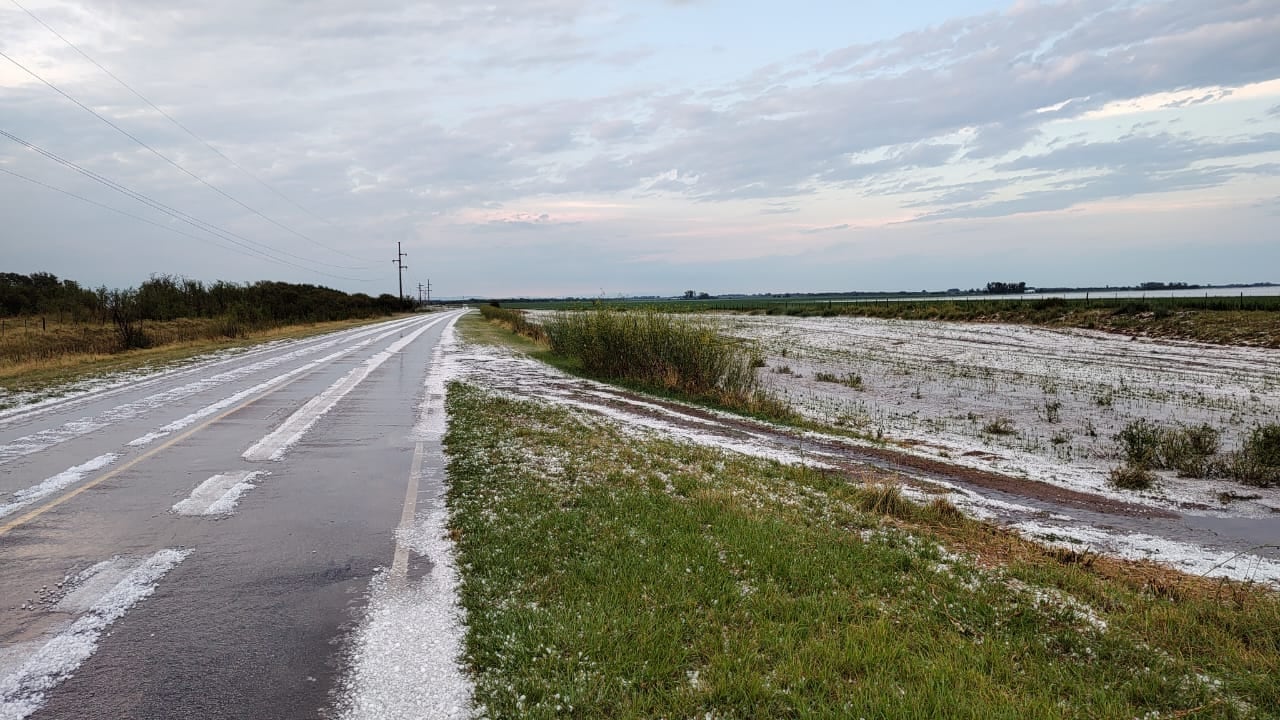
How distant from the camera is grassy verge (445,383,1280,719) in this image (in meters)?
3.73

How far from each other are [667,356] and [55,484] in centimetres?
1482

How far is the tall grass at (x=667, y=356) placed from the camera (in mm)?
18688

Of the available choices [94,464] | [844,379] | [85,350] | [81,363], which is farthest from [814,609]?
[85,350]

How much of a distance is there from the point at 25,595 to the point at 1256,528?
12.9 m

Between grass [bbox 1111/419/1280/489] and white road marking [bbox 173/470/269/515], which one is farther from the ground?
white road marking [bbox 173/470/269/515]

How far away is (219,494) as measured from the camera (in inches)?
301

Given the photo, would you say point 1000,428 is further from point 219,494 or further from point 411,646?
point 219,494

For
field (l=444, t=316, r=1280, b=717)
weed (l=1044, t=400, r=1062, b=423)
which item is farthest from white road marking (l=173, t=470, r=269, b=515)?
weed (l=1044, t=400, r=1062, b=423)

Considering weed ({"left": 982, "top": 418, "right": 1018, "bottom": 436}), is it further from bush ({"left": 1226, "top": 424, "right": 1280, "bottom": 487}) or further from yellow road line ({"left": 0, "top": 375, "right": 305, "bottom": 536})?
yellow road line ({"left": 0, "top": 375, "right": 305, "bottom": 536})

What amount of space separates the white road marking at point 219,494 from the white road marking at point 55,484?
1523 mm

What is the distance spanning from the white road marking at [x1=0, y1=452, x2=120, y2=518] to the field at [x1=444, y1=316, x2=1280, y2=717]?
177 inches

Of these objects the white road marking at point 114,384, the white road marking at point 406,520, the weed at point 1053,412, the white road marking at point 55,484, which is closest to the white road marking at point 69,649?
the white road marking at point 406,520

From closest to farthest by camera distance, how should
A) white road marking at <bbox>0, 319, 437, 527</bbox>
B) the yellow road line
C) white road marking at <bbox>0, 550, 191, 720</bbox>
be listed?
white road marking at <bbox>0, 550, 191, 720</bbox>
the yellow road line
white road marking at <bbox>0, 319, 437, 527</bbox>

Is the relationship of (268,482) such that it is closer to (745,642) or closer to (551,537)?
(551,537)
